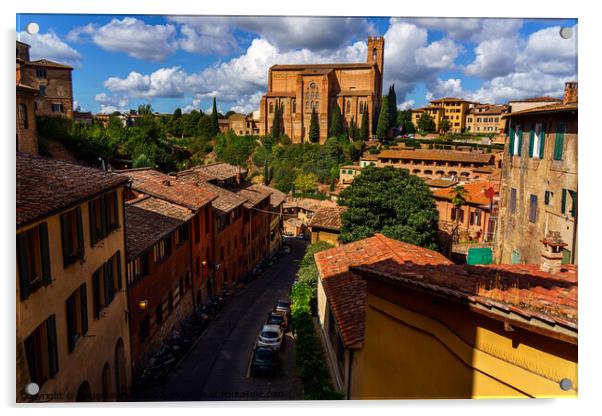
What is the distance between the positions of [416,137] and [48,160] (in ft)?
156

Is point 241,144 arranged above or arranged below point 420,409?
above

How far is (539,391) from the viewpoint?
4336mm

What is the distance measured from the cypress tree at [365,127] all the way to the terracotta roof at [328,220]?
31393 mm

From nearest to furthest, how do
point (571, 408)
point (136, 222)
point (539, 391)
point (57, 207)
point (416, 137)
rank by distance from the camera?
point (539, 391) < point (571, 408) < point (57, 207) < point (136, 222) < point (416, 137)

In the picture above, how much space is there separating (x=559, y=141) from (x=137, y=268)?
29.0 feet

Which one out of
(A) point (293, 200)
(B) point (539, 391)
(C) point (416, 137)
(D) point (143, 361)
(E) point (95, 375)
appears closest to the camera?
(B) point (539, 391)

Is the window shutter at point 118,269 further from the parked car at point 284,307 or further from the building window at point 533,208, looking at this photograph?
the parked car at point 284,307

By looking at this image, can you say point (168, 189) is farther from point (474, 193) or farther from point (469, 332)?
point (474, 193)

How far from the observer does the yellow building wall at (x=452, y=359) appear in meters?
4.23

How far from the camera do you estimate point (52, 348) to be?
5.90 m

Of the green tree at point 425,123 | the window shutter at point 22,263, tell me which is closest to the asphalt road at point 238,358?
the window shutter at point 22,263

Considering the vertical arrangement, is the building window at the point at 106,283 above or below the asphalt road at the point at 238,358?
above
